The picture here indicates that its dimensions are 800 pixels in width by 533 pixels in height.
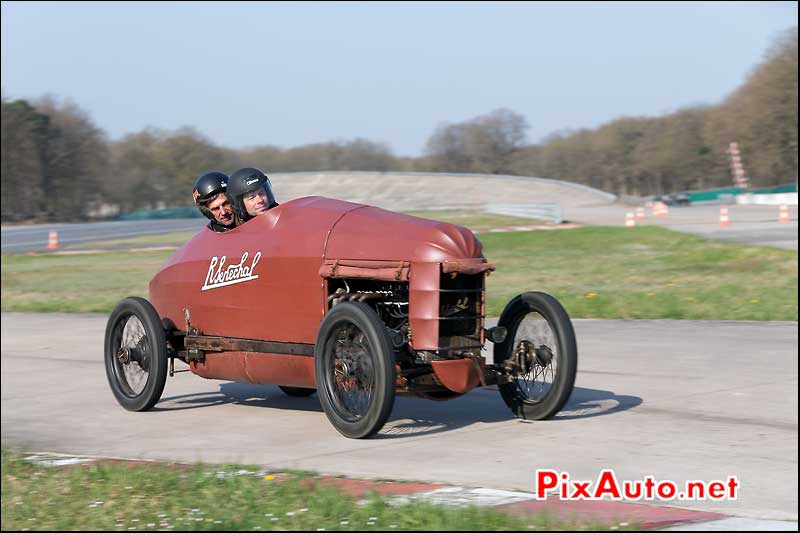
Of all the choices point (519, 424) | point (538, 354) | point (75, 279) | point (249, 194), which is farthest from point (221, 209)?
point (75, 279)

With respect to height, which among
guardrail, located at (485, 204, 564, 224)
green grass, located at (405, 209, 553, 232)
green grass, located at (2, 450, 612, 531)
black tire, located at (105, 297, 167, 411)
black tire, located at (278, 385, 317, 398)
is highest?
guardrail, located at (485, 204, 564, 224)

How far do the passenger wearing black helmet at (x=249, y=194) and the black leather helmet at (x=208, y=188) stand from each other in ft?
1.22

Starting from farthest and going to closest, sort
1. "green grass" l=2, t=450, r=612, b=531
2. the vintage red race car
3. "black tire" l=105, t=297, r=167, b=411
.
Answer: "black tire" l=105, t=297, r=167, b=411 < the vintage red race car < "green grass" l=2, t=450, r=612, b=531

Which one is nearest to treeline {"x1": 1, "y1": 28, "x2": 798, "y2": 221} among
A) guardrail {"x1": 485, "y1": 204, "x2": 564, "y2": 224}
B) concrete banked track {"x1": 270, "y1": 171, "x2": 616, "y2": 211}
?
concrete banked track {"x1": 270, "y1": 171, "x2": 616, "y2": 211}

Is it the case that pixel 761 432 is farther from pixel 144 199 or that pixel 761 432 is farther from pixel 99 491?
pixel 144 199

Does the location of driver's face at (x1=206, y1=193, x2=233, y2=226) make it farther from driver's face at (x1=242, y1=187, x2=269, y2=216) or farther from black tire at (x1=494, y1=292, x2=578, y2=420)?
black tire at (x1=494, y1=292, x2=578, y2=420)

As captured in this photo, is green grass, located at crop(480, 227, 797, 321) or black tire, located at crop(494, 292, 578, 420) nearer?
black tire, located at crop(494, 292, 578, 420)

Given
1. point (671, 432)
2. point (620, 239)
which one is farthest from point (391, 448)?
point (620, 239)

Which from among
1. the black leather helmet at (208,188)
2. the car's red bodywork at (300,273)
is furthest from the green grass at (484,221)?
the car's red bodywork at (300,273)

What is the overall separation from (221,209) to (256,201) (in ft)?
1.96

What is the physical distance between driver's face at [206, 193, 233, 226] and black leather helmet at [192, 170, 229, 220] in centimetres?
5

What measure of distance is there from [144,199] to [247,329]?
9159 centimetres

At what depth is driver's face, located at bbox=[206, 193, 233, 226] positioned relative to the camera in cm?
866

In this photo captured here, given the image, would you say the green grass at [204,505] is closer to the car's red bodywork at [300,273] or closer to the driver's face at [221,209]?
the car's red bodywork at [300,273]
